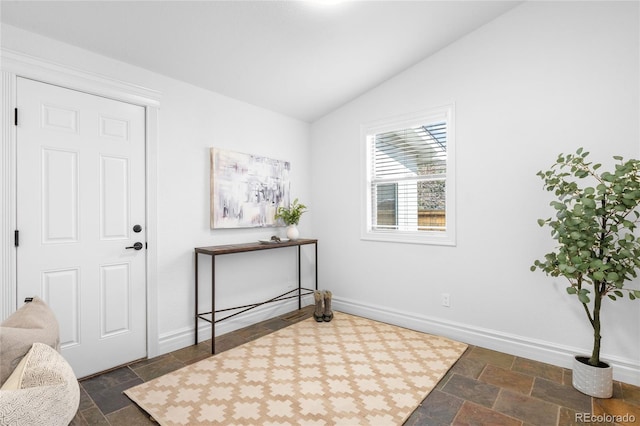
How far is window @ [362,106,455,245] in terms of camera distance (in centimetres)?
322

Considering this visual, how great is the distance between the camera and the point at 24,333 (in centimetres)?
107

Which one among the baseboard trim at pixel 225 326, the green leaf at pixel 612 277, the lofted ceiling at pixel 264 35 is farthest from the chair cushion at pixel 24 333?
the green leaf at pixel 612 277

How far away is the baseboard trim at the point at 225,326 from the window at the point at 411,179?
1.27 metres

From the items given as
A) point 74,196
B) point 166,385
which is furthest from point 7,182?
point 166,385

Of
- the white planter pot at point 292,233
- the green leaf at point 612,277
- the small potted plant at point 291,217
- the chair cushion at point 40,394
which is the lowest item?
the chair cushion at point 40,394

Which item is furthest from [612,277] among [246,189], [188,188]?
[188,188]

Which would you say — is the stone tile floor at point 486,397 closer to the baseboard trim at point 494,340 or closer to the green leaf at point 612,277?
the baseboard trim at point 494,340

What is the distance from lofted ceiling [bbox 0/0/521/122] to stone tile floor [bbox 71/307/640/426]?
2351 mm

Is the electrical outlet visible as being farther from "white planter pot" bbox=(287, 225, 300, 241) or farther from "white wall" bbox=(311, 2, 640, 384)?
"white planter pot" bbox=(287, 225, 300, 241)

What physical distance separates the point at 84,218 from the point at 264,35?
191cm

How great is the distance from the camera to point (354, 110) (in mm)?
3840

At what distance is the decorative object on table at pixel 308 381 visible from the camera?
1.95 meters

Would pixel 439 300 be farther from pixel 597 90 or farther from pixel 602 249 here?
pixel 597 90

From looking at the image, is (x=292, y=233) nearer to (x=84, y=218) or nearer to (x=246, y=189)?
(x=246, y=189)
